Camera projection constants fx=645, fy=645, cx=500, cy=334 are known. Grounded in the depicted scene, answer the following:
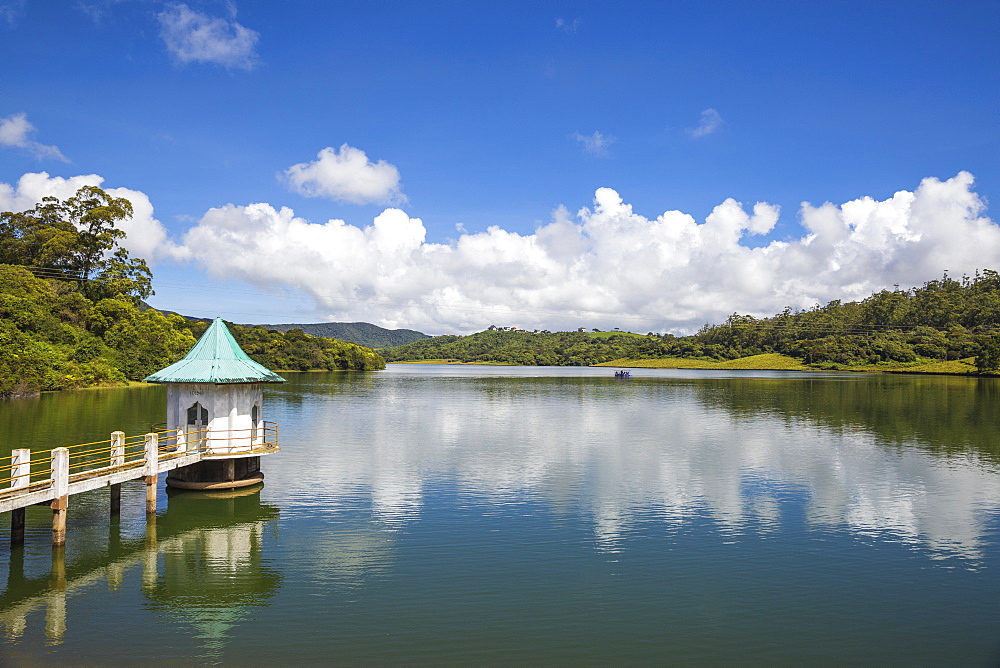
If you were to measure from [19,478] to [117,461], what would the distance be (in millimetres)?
4123

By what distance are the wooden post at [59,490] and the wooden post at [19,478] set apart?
652 mm

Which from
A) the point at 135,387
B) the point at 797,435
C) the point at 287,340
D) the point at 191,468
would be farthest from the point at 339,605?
the point at 287,340

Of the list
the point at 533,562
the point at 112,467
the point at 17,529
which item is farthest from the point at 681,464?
the point at 17,529

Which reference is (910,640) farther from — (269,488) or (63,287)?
(63,287)

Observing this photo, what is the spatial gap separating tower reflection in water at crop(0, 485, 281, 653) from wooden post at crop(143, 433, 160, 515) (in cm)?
54

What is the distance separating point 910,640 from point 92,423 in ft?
156

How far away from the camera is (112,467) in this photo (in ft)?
69.9

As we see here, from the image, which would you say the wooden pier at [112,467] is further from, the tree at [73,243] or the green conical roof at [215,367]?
the tree at [73,243]

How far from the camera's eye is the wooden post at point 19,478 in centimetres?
1839

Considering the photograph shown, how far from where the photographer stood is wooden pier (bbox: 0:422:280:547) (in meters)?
18.4

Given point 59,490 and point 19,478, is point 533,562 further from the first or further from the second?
point 19,478

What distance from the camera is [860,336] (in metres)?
194

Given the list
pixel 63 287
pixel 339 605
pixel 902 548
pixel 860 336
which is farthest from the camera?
pixel 860 336

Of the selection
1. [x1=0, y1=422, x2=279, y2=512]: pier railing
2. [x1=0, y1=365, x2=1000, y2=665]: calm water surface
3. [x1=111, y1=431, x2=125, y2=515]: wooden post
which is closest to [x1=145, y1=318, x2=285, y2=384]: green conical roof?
[x1=0, y1=422, x2=279, y2=512]: pier railing
